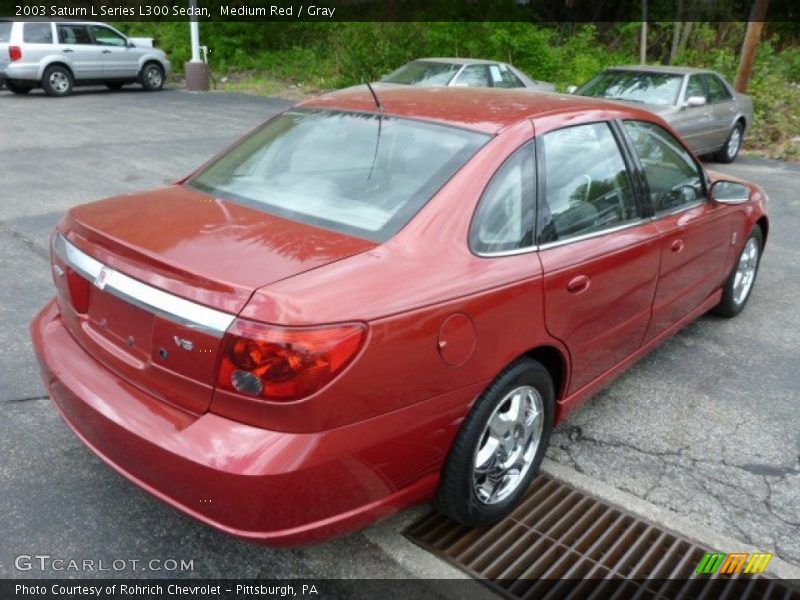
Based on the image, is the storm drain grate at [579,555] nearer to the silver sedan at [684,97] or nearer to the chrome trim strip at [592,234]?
the chrome trim strip at [592,234]

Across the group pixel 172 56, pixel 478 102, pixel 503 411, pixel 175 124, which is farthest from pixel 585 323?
pixel 172 56

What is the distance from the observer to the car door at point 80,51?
56.3ft

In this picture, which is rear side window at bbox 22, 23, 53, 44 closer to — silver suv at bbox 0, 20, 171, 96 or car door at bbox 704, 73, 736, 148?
silver suv at bbox 0, 20, 171, 96

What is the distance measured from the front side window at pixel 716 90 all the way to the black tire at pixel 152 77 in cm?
1439

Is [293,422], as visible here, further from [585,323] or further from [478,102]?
[478,102]

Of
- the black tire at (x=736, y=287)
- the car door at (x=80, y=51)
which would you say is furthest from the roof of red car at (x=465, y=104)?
the car door at (x=80, y=51)

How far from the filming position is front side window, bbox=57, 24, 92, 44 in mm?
17141

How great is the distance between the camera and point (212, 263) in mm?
2246

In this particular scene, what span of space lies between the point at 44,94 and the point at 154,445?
718 inches

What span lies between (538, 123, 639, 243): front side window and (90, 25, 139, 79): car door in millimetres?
17676

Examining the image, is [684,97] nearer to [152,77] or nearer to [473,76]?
[473,76]

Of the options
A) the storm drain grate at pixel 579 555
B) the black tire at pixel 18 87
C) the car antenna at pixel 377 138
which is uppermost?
the car antenna at pixel 377 138

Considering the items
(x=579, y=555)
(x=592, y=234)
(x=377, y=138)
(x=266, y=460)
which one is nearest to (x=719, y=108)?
(x=592, y=234)

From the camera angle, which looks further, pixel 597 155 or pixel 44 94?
pixel 44 94
